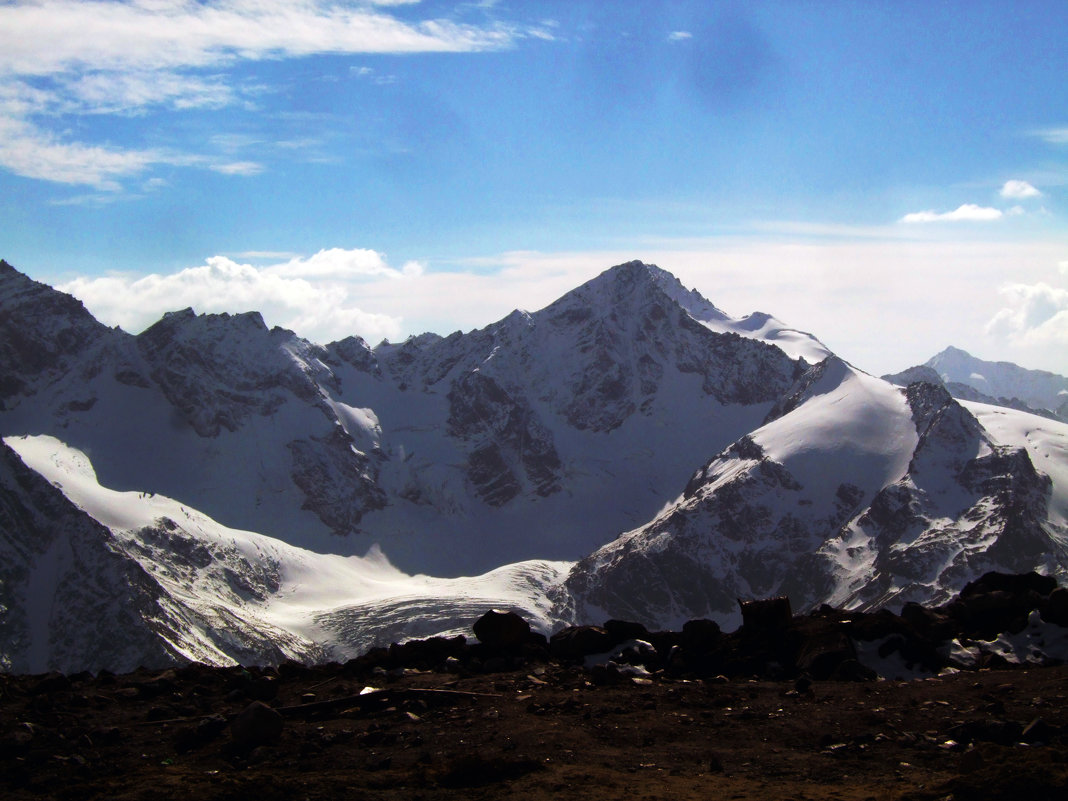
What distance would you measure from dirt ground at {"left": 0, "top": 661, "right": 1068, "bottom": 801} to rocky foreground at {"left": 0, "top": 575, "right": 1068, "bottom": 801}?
0.19ft

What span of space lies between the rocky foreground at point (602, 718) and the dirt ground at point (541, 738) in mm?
57

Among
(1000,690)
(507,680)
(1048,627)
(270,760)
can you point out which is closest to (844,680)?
(1000,690)

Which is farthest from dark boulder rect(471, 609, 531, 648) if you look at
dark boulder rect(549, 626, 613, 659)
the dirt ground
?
the dirt ground

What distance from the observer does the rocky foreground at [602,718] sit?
55.9ft

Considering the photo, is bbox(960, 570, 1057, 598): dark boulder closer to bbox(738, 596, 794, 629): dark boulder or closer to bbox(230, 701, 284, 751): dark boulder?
bbox(738, 596, 794, 629): dark boulder

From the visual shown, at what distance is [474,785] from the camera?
56.5ft

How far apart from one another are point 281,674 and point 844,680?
1328 centimetres

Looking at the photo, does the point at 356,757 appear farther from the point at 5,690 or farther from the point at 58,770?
the point at 5,690

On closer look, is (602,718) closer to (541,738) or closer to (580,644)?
(541,738)

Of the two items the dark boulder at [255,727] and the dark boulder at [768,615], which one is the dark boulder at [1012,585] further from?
the dark boulder at [255,727]

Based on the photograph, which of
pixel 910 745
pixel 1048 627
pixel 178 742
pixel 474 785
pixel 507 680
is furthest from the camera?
pixel 1048 627

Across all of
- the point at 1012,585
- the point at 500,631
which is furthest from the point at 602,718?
the point at 1012,585

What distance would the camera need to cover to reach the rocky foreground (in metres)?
17.0

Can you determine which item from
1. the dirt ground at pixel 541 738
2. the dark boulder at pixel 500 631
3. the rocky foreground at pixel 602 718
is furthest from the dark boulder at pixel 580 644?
the dirt ground at pixel 541 738
